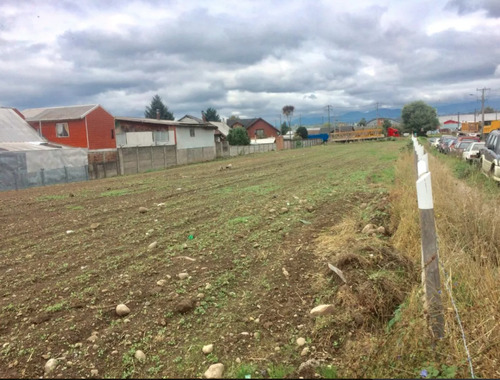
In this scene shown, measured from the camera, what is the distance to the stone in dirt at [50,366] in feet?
10.0

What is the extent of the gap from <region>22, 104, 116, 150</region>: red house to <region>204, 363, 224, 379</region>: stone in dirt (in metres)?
37.4

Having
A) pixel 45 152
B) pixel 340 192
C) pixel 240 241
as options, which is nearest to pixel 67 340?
pixel 240 241

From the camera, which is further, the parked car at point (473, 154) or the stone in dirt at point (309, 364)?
the parked car at point (473, 154)

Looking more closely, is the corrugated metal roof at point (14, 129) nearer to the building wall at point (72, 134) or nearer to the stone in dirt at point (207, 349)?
the building wall at point (72, 134)

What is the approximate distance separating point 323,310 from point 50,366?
2.41 meters

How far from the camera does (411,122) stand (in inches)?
4245

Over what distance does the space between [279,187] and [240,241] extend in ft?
23.7

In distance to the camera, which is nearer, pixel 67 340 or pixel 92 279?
pixel 67 340

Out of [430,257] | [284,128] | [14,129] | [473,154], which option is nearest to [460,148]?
[473,154]

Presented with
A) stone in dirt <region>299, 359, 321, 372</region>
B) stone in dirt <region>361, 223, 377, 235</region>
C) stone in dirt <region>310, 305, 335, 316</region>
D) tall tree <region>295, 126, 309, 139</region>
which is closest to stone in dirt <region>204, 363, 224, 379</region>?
stone in dirt <region>299, 359, 321, 372</region>

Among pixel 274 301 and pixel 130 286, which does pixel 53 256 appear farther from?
pixel 274 301

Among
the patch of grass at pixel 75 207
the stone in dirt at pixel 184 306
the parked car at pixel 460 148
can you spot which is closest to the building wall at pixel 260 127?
the parked car at pixel 460 148

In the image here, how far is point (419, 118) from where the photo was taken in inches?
4208

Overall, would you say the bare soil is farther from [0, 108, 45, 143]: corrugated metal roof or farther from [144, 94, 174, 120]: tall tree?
[144, 94, 174, 120]: tall tree
